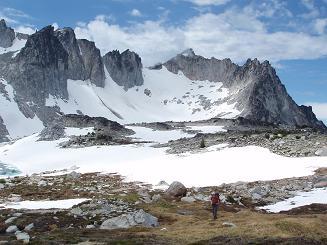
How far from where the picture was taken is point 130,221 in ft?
127

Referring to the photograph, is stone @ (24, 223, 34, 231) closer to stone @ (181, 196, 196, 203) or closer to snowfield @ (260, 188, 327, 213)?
stone @ (181, 196, 196, 203)

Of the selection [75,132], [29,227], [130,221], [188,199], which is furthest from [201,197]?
[75,132]

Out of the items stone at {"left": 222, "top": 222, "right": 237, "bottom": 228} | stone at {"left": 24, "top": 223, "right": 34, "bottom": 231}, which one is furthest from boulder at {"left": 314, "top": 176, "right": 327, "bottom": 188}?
stone at {"left": 24, "top": 223, "right": 34, "bottom": 231}

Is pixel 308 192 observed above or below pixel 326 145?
below

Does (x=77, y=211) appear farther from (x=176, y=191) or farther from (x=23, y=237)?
(x=176, y=191)

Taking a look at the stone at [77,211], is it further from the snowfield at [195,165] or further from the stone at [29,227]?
the snowfield at [195,165]

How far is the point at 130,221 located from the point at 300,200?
60.5ft

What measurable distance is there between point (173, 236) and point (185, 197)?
18.2 meters

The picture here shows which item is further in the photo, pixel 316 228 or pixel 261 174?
pixel 261 174

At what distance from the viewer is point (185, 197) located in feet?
171

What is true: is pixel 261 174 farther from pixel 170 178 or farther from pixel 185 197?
pixel 185 197

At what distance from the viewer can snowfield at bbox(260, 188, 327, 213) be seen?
4744cm

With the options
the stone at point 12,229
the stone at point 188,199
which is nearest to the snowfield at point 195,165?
the stone at point 188,199

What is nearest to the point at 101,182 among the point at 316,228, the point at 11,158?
the point at 316,228
